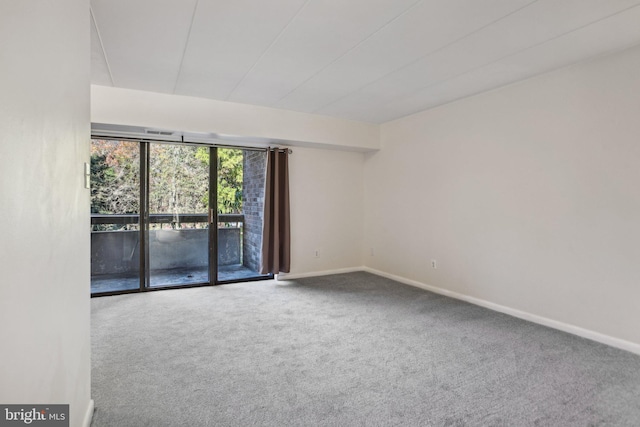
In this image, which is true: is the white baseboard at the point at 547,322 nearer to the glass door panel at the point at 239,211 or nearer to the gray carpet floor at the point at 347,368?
the gray carpet floor at the point at 347,368

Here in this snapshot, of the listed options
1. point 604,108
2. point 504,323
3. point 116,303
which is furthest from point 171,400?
point 604,108

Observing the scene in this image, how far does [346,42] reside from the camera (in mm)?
2650

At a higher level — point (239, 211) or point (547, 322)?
point (239, 211)

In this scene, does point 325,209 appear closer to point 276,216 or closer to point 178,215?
point 276,216

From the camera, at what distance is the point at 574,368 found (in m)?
2.42

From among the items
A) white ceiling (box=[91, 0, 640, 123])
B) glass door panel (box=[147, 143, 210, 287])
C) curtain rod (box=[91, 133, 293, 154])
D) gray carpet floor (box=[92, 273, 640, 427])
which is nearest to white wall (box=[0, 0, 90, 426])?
gray carpet floor (box=[92, 273, 640, 427])

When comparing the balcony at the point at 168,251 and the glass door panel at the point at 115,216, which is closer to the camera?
the glass door panel at the point at 115,216

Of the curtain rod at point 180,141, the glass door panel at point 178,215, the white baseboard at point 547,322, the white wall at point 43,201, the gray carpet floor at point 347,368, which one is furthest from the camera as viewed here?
the glass door panel at point 178,215

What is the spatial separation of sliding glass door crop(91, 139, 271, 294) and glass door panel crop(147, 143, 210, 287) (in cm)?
1

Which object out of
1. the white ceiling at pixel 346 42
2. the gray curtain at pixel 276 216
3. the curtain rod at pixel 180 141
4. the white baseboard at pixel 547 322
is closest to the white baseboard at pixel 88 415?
the white ceiling at pixel 346 42

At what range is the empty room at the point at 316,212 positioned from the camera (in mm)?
1312

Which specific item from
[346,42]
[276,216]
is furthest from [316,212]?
[346,42]

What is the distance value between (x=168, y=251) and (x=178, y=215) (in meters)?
0.53

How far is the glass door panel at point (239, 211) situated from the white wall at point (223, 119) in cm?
64
